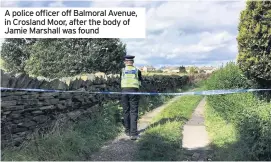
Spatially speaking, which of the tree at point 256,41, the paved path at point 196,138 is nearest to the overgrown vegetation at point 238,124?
the paved path at point 196,138

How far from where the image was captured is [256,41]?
858 cm

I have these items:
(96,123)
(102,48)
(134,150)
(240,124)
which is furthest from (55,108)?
(102,48)

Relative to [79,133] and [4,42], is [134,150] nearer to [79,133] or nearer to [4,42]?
[79,133]

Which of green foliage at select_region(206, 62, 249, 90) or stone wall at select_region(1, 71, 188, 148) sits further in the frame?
green foliage at select_region(206, 62, 249, 90)

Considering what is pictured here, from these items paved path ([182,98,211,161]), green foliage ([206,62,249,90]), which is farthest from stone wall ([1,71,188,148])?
green foliage ([206,62,249,90])

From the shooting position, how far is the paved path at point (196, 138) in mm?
7492

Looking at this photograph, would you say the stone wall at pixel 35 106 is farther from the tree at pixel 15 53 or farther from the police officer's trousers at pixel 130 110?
the tree at pixel 15 53

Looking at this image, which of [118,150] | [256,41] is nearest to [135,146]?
[118,150]

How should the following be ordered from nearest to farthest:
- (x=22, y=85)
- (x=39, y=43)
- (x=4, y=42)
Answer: (x=22, y=85)
(x=39, y=43)
(x=4, y=42)

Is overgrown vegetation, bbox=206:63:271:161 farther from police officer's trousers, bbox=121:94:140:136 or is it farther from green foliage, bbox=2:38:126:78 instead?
green foliage, bbox=2:38:126:78

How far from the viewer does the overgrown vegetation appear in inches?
250

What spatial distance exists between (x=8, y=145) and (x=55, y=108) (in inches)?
64.9

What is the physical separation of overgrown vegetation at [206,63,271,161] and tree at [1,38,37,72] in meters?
19.1

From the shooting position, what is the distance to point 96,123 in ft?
29.4
